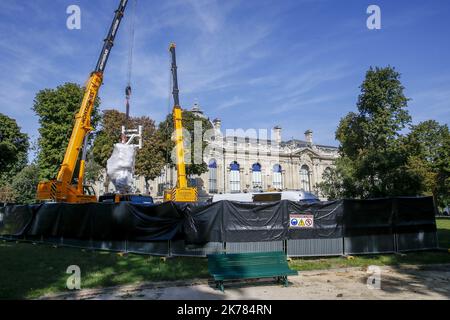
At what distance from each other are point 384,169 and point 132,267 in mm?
31238

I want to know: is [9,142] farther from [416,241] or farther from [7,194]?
[416,241]

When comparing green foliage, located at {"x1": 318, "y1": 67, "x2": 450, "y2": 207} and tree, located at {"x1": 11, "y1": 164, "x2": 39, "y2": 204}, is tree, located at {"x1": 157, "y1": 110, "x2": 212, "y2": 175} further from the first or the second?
tree, located at {"x1": 11, "y1": 164, "x2": 39, "y2": 204}

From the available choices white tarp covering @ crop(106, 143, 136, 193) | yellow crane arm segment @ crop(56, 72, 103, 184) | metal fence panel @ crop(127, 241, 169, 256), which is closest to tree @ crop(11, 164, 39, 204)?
yellow crane arm segment @ crop(56, 72, 103, 184)

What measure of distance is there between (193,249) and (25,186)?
68.3m

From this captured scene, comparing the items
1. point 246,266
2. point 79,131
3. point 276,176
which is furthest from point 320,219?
point 276,176

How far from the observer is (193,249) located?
1271cm

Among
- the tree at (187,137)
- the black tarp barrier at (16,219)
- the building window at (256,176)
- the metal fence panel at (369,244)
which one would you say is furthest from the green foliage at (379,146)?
the black tarp barrier at (16,219)

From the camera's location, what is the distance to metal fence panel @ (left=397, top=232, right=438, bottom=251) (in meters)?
13.8

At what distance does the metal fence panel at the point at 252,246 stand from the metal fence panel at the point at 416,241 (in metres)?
4.59

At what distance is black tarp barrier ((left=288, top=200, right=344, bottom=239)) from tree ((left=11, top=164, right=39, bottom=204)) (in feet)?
213
